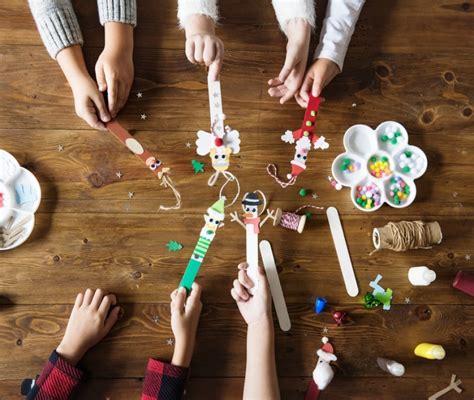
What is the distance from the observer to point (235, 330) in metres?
1.03

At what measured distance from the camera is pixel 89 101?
3.32 ft

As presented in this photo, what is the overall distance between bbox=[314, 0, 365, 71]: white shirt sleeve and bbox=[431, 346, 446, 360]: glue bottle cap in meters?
0.67

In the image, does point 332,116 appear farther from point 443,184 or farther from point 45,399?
point 45,399

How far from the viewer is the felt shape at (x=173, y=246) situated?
3.38ft

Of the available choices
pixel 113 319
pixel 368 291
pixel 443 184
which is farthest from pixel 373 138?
pixel 113 319

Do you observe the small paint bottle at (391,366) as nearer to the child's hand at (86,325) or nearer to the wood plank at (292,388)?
the wood plank at (292,388)

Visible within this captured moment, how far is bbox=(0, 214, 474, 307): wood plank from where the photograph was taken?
39.8 inches

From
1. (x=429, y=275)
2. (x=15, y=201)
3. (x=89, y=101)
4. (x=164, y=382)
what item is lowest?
(x=164, y=382)

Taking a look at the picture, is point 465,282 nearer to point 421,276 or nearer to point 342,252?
point 421,276

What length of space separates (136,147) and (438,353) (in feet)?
2.64

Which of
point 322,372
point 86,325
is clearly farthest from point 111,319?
point 322,372

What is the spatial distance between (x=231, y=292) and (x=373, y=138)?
482mm

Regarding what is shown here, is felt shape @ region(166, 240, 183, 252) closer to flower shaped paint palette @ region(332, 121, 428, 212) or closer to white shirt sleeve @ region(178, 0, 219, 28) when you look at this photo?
flower shaped paint palette @ region(332, 121, 428, 212)

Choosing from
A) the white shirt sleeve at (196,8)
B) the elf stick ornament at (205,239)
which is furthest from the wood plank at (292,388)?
the white shirt sleeve at (196,8)
